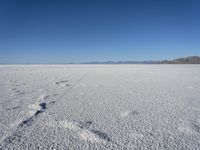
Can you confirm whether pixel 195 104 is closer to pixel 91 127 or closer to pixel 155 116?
pixel 155 116

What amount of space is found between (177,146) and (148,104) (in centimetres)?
141

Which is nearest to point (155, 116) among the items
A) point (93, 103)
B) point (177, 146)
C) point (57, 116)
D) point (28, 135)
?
point (177, 146)

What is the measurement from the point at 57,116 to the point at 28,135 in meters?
0.59

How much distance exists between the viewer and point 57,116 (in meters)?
2.19

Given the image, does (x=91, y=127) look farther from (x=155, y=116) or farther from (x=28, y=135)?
(x=155, y=116)

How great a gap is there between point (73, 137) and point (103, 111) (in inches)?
35.8

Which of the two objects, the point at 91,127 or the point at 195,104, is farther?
the point at 195,104

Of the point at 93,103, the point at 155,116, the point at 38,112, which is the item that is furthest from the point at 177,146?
the point at 38,112

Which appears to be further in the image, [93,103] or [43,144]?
[93,103]

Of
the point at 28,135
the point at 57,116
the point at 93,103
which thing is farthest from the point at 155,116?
the point at 28,135

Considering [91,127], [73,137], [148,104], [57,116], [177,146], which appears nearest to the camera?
[177,146]

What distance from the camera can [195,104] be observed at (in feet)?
9.38

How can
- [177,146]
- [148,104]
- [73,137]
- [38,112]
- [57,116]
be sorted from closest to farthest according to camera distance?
1. [177,146]
2. [73,137]
3. [57,116]
4. [38,112]
5. [148,104]

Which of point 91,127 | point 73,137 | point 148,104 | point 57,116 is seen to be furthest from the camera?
point 148,104
